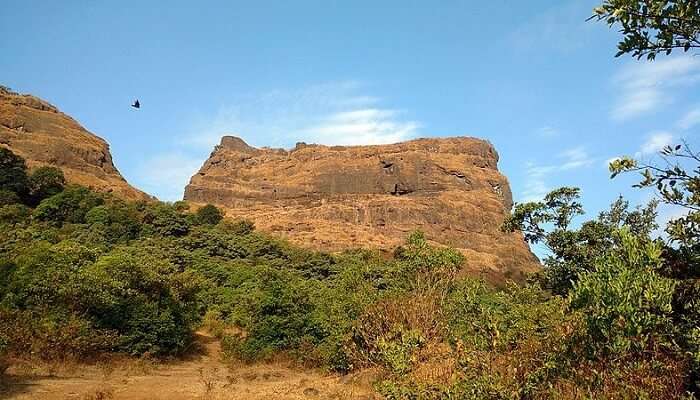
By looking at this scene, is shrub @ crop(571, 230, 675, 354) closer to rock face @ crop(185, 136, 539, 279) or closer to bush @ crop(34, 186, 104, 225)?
bush @ crop(34, 186, 104, 225)

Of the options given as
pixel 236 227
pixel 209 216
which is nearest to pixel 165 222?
pixel 236 227

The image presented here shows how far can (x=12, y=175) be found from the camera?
146 ft

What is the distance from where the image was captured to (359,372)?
53.0 feet

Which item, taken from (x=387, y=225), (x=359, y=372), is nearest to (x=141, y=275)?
(x=359, y=372)

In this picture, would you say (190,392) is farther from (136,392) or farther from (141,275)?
(141,275)

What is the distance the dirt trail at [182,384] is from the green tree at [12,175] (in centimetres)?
3285

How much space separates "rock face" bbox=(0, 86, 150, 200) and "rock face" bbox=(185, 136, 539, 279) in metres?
24.3

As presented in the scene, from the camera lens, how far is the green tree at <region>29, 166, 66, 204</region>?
4612 cm

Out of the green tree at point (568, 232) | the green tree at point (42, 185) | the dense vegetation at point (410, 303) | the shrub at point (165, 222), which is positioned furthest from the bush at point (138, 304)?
the green tree at point (42, 185)

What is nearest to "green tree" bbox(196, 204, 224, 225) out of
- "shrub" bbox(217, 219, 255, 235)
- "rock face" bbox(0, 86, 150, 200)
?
"shrub" bbox(217, 219, 255, 235)

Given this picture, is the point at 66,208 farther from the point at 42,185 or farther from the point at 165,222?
the point at 165,222

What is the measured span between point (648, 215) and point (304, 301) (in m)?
14.7

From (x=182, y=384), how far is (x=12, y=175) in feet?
124

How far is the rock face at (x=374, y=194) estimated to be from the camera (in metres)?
82.2
